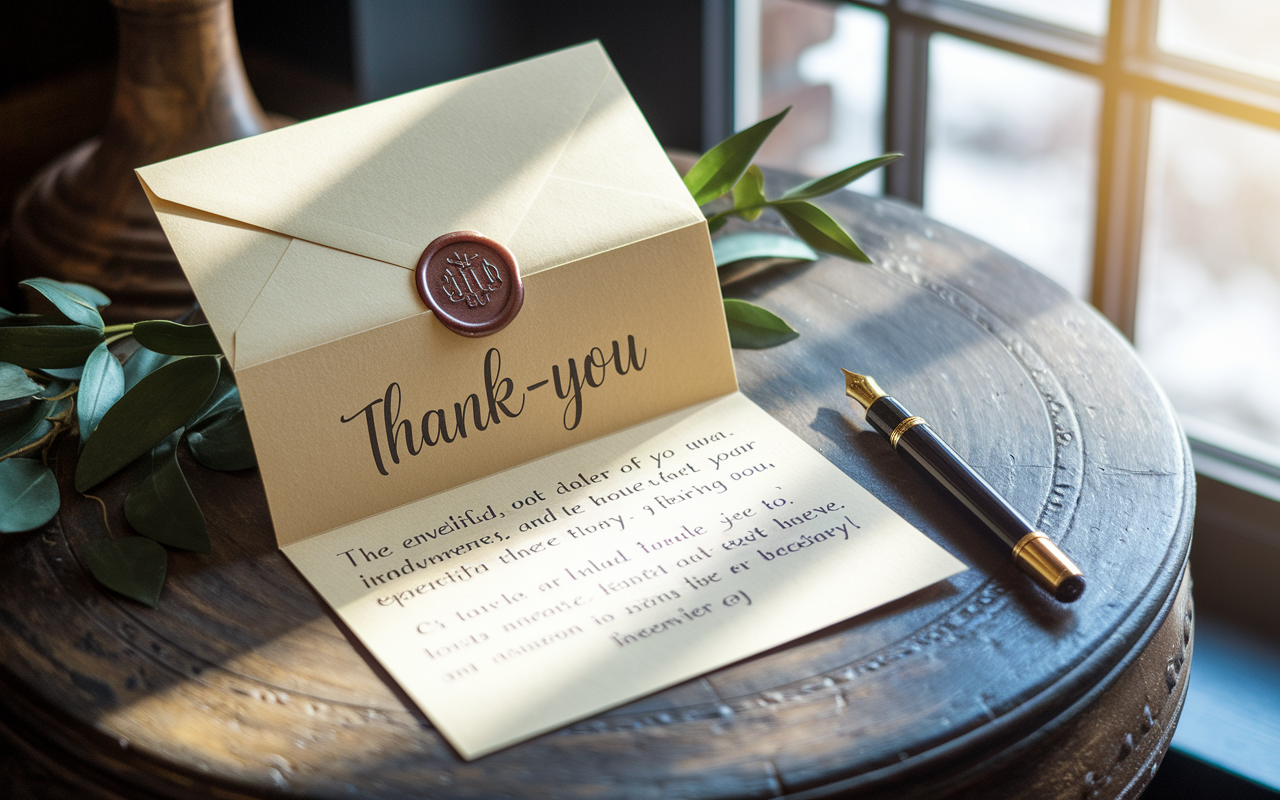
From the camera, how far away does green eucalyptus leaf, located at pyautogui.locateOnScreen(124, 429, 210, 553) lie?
0.58 meters

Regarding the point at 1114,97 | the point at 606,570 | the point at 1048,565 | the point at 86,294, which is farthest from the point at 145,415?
the point at 1114,97

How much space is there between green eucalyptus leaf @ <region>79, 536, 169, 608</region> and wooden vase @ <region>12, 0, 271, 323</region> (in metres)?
0.37

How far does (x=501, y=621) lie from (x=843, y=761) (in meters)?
0.17

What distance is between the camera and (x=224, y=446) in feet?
2.11

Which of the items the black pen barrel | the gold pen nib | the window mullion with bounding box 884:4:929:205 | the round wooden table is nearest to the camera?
the round wooden table

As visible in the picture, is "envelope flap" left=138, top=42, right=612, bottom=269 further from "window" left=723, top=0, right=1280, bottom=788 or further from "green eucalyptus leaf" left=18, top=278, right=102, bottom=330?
"window" left=723, top=0, right=1280, bottom=788

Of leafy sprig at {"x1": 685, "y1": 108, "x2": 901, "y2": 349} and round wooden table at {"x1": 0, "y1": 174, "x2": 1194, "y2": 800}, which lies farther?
leafy sprig at {"x1": 685, "y1": 108, "x2": 901, "y2": 349}

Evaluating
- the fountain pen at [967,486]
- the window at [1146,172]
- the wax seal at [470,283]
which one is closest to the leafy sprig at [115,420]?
the wax seal at [470,283]

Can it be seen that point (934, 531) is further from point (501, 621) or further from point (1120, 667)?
point (501, 621)

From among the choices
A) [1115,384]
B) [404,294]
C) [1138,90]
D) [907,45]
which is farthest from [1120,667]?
[907,45]

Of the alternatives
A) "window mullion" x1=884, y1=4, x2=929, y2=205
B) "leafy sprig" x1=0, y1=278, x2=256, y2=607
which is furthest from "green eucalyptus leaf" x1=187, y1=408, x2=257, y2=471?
"window mullion" x1=884, y1=4, x2=929, y2=205

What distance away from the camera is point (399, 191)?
0.63 metres

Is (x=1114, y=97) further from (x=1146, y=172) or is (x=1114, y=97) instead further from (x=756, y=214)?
(x=756, y=214)

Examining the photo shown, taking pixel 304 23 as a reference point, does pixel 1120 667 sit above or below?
below
